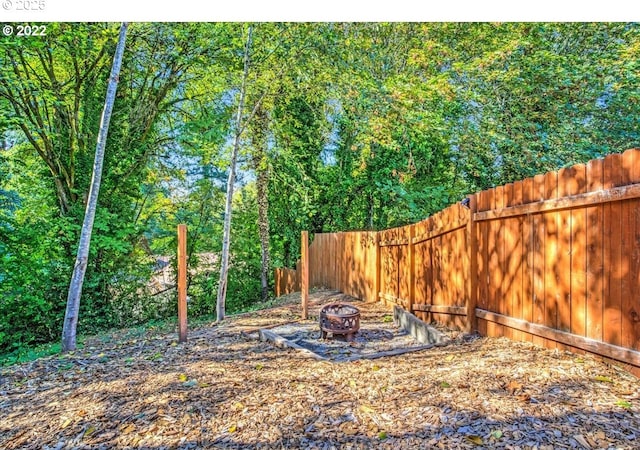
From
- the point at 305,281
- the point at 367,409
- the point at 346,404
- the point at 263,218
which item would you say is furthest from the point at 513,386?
the point at 263,218

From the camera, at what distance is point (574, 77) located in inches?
295

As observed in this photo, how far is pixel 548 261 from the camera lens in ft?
10.2

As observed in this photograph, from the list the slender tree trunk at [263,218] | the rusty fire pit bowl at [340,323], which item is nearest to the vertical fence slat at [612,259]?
the rusty fire pit bowl at [340,323]

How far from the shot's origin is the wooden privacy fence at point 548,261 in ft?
8.14

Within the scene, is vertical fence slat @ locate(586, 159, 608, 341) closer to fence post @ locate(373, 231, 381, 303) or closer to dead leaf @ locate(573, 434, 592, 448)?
dead leaf @ locate(573, 434, 592, 448)

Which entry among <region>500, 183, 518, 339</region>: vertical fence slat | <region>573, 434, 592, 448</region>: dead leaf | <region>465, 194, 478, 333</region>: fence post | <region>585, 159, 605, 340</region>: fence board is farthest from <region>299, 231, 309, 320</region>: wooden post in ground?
<region>573, 434, 592, 448</region>: dead leaf

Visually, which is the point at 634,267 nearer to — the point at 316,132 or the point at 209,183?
the point at 316,132

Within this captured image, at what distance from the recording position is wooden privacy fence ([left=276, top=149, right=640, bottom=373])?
8.14 ft

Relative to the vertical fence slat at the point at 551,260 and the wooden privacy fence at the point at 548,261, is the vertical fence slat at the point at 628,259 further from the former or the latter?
the vertical fence slat at the point at 551,260

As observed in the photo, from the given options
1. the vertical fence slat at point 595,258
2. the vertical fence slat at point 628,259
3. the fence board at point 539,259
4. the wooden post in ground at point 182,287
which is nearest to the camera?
the vertical fence slat at point 628,259

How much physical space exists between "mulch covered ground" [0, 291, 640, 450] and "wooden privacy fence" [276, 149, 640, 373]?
0.76 ft

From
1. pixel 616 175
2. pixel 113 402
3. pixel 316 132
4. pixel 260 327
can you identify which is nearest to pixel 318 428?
pixel 113 402

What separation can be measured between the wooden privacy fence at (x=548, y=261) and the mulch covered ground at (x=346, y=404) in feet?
0.76

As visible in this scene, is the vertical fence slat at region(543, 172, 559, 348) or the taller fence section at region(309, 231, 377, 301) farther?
the taller fence section at region(309, 231, 377, 301)
